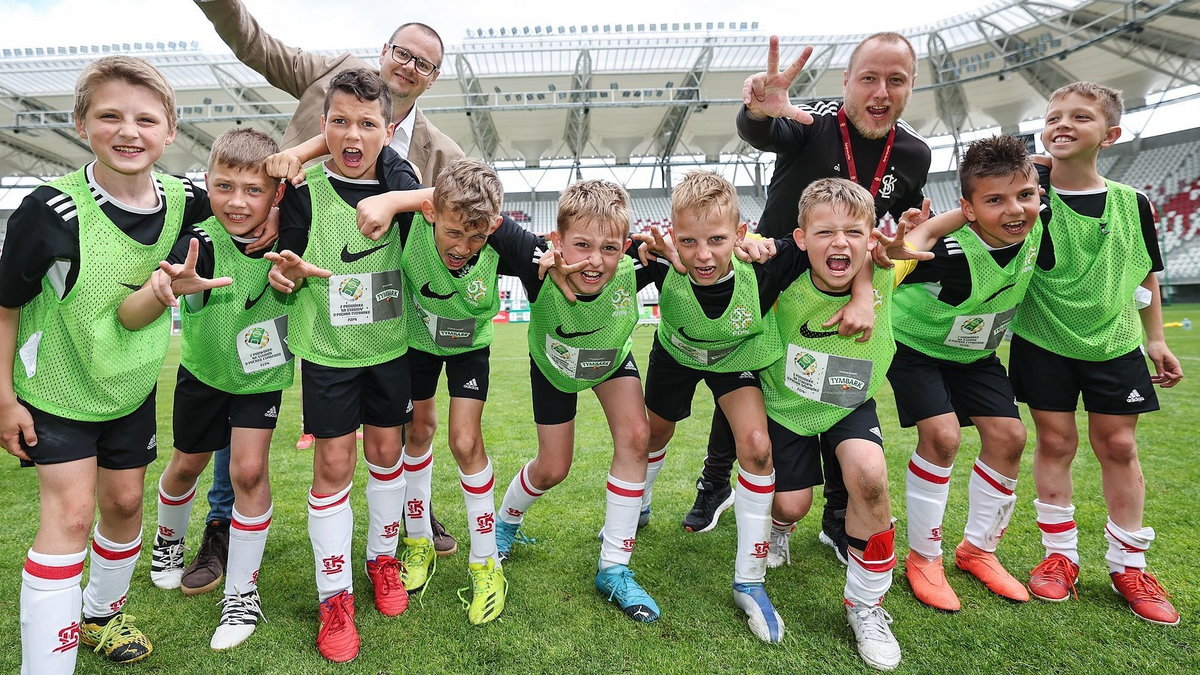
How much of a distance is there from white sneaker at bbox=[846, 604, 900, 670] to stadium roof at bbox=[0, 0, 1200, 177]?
22.7m

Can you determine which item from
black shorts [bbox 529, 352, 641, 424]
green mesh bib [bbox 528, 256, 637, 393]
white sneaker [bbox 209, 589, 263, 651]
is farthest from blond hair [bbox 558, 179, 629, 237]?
white sneaker [bbox 209, 589, 263, 651]

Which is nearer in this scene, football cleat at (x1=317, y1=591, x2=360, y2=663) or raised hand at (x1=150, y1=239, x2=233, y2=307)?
raised hand at (x1=150, y1=239, x2=233, y2=307)

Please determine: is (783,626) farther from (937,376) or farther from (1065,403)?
(1065,403)

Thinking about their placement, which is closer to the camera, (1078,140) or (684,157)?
(1078,140)

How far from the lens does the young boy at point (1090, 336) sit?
2697 millimetres

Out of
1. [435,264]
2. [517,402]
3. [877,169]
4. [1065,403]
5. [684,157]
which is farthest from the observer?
[684,157]

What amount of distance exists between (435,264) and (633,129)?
1071 inches

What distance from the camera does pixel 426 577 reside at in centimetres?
290

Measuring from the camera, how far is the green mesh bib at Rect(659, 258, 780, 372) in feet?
8.36

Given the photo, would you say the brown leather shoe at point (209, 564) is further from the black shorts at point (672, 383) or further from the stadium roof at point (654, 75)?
the stadium roof at point (654, 75)

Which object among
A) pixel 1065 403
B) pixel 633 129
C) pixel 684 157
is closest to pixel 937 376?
pixel 1065 403

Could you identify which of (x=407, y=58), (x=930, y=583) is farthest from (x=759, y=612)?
(x=407, y=58)

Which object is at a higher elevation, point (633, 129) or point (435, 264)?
point (633, 129)

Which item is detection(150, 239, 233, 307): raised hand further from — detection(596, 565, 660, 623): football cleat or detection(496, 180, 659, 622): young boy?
detection(596, 565, 660, 623): football cleat
